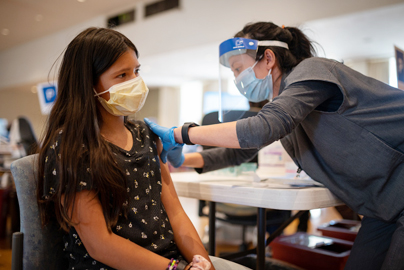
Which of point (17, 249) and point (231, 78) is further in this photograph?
point (231, 78)

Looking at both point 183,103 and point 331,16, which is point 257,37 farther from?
point 183,103

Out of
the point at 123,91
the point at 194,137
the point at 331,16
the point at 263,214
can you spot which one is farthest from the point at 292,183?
the point at 331,16

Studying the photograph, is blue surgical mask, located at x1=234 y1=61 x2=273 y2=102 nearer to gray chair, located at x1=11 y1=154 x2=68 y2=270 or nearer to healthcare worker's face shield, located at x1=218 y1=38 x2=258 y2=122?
healthcare worker's face shield, located at x1=218 y1=38 x2=258 y2=122

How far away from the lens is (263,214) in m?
1.12

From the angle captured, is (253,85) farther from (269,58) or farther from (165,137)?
(165,137)

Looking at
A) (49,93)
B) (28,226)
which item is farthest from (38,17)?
(28,226)

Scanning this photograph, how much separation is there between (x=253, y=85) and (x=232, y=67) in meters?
0.13

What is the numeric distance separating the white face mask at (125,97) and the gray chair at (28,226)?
0.25m

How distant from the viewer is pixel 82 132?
86 centimetres

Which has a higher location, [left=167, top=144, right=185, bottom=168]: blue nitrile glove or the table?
[left=167, top=144, right=185, bottom=168]: blue nitrile glove

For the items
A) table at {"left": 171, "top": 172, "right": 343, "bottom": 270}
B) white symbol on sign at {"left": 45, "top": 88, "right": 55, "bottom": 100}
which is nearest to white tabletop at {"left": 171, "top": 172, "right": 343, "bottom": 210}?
table at {"left": 171, "top": 172, "right": 343, "bottom": 270}

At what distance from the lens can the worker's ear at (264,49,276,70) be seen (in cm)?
119

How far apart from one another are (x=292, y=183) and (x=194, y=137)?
43 centimetres

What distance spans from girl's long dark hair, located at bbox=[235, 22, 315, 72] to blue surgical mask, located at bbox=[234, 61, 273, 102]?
0.07 meters
